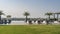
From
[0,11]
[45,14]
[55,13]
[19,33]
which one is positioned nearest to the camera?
[19,33]

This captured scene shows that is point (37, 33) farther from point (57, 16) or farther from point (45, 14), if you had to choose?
point (45, 14)

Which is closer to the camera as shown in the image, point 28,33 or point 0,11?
point 28,33

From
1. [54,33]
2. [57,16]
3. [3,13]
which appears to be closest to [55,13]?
[57,16]

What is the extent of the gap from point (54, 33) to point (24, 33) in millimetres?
3146

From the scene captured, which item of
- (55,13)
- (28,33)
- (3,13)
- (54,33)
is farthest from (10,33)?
(3,13)

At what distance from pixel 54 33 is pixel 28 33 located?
8.95 feet

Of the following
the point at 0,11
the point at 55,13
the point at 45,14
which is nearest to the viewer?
the point at 55,13

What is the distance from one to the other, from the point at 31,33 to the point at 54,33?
241 centimetres

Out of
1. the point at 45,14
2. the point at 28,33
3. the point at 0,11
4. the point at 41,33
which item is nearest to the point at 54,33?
the point at 41,33

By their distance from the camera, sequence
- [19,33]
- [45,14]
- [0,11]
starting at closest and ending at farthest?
[19,33] → [0,11] → [45,14]

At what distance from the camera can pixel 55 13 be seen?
2131 inches

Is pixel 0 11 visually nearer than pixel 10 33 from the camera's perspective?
No

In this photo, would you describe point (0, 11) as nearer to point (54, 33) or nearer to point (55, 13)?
point (55, 13)

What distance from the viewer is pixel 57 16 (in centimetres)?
5503
